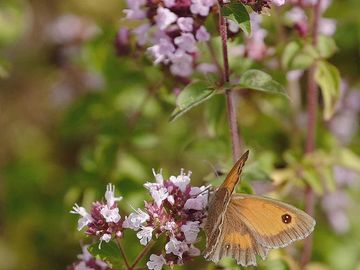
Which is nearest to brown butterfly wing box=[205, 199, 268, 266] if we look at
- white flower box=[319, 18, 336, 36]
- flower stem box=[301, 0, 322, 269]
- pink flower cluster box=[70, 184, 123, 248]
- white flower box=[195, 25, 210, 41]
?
pink flower cluster box=[70, 184, 123, 248]

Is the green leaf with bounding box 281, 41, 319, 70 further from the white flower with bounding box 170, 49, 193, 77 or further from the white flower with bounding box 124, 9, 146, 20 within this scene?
the white flower with bounding box 124, 9, 146, 20

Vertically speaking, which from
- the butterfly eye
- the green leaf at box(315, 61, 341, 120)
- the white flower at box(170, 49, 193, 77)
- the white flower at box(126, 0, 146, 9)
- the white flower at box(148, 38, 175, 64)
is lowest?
the butterfly eye

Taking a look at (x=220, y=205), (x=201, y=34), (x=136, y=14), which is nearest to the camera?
(x=220, y=205)

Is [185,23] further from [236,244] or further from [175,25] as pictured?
[236,244]

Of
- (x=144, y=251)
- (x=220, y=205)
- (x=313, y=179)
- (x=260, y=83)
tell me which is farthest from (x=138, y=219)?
(x=313, y=179)

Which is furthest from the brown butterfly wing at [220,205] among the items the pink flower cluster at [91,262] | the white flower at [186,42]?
the white flower at [186,42]

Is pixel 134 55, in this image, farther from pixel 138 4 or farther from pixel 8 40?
pixel 8 40
